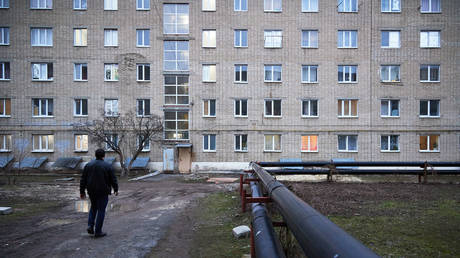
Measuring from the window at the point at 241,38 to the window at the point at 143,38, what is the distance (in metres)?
7.72

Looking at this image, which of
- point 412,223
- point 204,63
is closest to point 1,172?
point 204,63

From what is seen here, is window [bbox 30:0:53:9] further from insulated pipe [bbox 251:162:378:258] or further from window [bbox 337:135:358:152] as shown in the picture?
insulated pipe [bbox 251:162:378:258]

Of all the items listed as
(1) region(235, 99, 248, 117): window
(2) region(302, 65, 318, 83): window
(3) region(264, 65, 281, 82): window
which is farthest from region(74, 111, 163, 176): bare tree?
(2) region(302, 65, 318, 83): window

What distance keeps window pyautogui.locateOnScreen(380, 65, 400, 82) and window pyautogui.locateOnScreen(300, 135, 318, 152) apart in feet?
25.6

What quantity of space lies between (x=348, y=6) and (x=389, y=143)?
12.2 m

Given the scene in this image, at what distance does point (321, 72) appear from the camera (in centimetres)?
2103

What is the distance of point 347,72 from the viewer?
69.2 ft

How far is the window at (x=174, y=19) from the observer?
21.4 metres

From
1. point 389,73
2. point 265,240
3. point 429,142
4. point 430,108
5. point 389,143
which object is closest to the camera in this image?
point 265,240

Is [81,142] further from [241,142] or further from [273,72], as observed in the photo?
[273,72]

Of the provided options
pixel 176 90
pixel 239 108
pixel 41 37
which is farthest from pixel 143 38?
pixel 239 108

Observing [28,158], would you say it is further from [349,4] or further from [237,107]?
[349,4]

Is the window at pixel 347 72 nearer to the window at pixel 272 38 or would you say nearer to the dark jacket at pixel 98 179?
the window at pixel 272 38

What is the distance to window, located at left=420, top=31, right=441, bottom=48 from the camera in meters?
21.1
